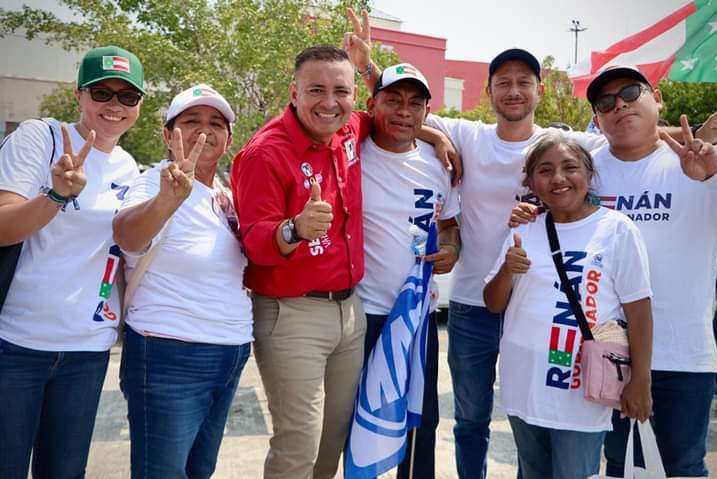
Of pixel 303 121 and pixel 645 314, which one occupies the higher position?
pixel 303 121

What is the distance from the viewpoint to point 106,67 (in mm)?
2523

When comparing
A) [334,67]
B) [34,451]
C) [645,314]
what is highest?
[334,67]

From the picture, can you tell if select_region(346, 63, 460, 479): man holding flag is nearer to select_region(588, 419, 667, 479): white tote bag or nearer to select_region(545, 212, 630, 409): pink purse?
select_region(545, 212, 630, 409): pink purse

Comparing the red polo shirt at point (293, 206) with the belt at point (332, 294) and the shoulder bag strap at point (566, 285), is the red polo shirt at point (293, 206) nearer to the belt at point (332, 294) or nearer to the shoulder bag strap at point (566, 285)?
the belt at point (332, 294)

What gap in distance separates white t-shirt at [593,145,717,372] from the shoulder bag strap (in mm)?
459

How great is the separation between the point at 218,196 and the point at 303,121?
530mm

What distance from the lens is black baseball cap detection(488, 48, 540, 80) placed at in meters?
3.30

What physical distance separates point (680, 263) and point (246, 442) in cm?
317

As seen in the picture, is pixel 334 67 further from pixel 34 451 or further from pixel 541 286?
pixel 34 451

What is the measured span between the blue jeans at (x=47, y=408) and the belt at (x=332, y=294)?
907mm

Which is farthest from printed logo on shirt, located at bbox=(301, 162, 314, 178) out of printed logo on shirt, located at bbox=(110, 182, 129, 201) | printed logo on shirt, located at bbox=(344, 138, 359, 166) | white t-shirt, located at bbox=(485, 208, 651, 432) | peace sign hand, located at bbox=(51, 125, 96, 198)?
white t-shirt, located at bbox=(485, 208, 651, 432)

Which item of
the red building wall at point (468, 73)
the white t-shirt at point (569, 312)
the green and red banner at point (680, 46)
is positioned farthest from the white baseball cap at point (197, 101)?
the red building wall at point (468, 73)

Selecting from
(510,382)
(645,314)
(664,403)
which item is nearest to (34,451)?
(510,382)

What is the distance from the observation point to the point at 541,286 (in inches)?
101
